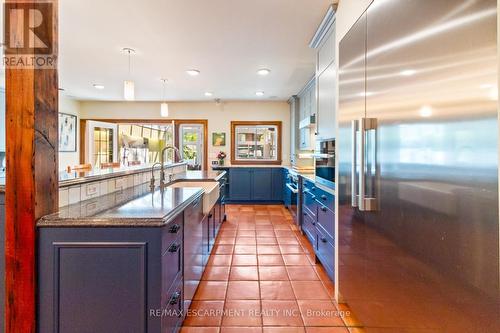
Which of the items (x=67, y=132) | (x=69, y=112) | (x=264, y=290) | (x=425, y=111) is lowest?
(x=264, y=290)

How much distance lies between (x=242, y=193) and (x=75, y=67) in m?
3.88

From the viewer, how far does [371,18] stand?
5.29ft

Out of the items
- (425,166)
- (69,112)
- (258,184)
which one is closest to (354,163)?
(425,166)

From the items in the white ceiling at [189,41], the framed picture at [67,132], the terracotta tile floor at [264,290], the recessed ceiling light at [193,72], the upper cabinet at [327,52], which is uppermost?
the recessed ceiling light at [193,72]

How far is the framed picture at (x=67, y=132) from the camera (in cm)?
642

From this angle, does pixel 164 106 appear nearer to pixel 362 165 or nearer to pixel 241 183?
pixel 241 183

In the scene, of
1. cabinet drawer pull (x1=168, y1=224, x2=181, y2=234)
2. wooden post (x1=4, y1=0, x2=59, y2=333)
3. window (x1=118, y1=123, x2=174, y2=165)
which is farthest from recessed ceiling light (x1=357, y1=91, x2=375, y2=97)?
window (x1=118, y1=123, x2=174, y2=165)

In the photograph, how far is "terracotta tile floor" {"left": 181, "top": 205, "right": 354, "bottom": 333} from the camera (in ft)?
6.52

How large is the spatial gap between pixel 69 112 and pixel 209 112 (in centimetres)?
322

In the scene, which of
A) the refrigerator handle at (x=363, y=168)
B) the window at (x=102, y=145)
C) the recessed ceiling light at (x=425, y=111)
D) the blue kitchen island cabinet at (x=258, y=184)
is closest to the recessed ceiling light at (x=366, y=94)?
the refrigerator handle at (x=363, y=168)

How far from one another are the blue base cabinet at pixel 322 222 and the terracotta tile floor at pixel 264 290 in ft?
0.64

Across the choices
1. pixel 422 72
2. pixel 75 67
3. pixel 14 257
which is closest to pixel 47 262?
pixel 14 257

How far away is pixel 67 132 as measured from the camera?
6.66m

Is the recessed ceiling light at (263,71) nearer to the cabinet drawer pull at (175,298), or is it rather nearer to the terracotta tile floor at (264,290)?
the terracotta tile floor at (264,290)
